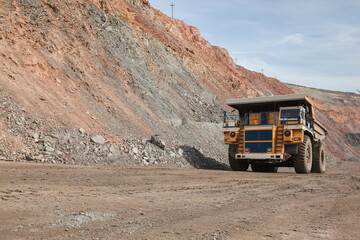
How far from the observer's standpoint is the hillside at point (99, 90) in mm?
13789

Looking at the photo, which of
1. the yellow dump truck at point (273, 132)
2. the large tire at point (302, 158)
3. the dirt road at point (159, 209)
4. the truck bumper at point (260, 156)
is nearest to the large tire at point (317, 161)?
the yellow dump truck at point (273, 132)

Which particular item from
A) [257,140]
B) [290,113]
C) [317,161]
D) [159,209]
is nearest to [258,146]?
[257,140]

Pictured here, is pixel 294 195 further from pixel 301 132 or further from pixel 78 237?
pixel 301 132

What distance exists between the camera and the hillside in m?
13.8

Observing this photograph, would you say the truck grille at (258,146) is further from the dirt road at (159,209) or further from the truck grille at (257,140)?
the dirt road at (159,209)

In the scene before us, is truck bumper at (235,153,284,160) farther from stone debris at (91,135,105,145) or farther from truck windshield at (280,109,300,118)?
stone debris at (91,135,105,145)

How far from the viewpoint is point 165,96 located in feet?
78.1

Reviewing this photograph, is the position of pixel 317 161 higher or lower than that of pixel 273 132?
lower

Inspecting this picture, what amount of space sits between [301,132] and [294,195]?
7475mm

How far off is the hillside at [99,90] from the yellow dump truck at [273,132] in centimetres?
277

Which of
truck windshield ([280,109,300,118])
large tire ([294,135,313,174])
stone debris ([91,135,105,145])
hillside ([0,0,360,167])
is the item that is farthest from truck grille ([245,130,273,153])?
stone debris ([91,135,105,145])

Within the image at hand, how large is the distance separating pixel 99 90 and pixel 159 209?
1362cm

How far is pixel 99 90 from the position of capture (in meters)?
18.8

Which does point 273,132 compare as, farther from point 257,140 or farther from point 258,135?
point 257,140
